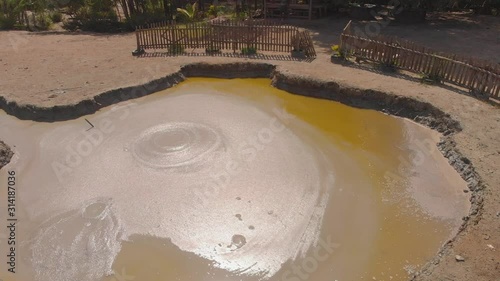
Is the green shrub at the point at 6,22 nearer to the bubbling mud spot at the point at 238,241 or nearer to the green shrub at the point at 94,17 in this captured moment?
the green shrub at the point at 94,17

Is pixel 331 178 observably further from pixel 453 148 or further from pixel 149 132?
pixel 149 132

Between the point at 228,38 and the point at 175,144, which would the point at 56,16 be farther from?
the point at 175,144

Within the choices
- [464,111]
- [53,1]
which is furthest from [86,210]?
[53,1]

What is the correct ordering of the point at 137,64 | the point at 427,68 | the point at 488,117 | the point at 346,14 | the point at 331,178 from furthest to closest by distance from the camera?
the point at 346,14 → the point at 137,64 → the point at 427,68 → the point at 488,117 → the point at 331,178

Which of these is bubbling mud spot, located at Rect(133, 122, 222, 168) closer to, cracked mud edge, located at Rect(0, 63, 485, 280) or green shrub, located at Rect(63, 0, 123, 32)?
cracked mud edge, located at Rect(0, 63, 485, 280)

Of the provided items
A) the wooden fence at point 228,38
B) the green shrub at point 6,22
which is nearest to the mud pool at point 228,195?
the wooden fence at point 228,38

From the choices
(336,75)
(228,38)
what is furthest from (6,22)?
(336,75)

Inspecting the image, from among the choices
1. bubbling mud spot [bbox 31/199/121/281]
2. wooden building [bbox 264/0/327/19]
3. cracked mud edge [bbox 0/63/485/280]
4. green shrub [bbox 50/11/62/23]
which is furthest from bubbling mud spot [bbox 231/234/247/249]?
green shrub [bbox 50/11/62/23]
